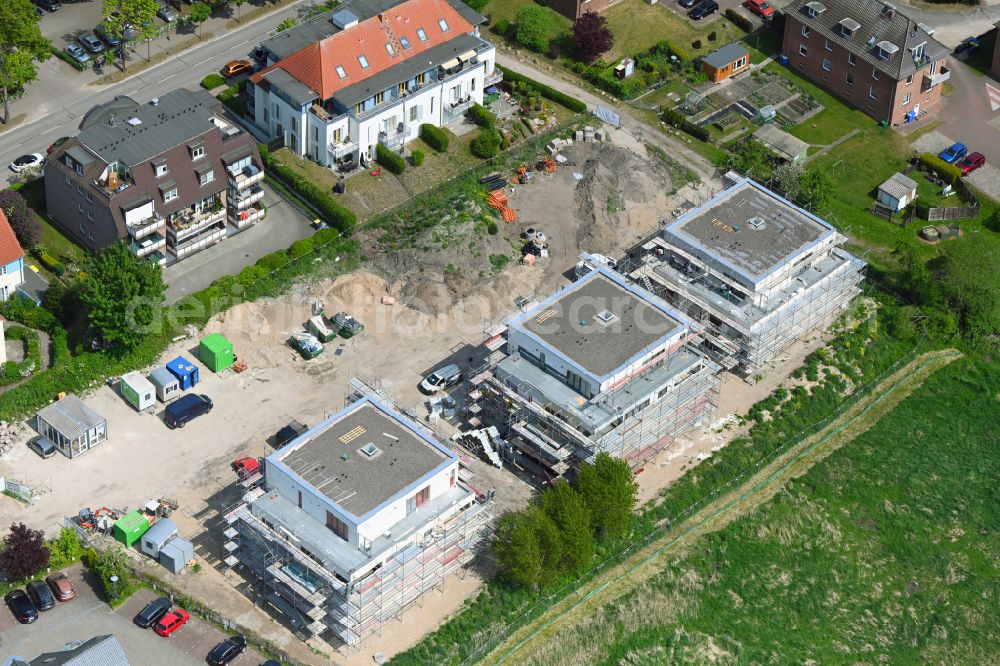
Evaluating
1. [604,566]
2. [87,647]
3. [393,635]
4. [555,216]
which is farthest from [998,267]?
[87,647]

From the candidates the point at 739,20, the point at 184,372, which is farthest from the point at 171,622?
the point at 739,20

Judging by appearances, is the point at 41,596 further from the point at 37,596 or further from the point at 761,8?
the point at 761,8

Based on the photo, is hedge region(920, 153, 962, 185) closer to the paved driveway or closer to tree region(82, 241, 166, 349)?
the paved driveway

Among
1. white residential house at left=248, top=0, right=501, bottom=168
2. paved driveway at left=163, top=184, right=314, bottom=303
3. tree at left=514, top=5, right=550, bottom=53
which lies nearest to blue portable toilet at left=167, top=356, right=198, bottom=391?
paved driveway at left=163, top=184, right=314, bottom=303

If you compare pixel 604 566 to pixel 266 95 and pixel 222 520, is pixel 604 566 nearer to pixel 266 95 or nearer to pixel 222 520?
pixel 222 520

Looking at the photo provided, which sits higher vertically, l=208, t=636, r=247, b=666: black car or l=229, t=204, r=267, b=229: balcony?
l=229, t=204, r=267, b=229: balcony

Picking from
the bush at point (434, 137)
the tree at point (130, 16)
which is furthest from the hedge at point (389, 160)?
the tree at point (130, 16)

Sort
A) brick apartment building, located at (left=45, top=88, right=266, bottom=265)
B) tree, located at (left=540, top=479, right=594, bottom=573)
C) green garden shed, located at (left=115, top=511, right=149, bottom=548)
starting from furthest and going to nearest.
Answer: brick apartment building, located at (left=45, top=88, right=266, bottom=265) < tree, located at (left=540, top=479, right=594, bottom=573) < green garden shed, located at (left=115, top=511, right=149, bottom=548)
